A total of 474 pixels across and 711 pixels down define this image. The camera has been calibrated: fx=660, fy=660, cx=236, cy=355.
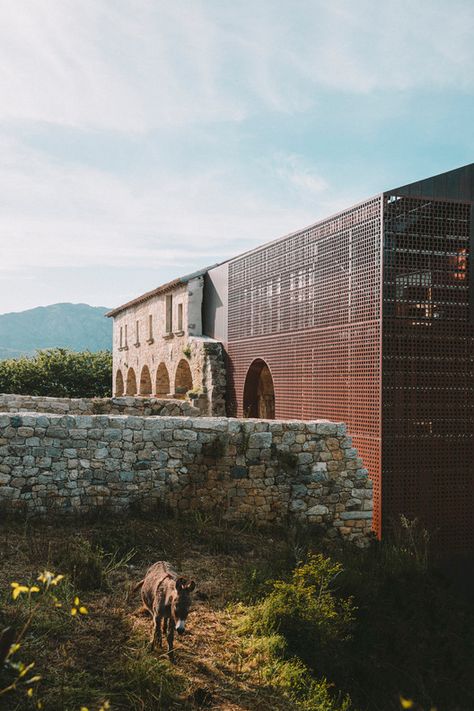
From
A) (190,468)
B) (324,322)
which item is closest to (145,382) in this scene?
(324,322)

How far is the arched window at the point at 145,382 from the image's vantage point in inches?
1048

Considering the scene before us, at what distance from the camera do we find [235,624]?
21.9ft

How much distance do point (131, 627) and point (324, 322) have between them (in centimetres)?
787

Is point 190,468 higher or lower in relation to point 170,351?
lower

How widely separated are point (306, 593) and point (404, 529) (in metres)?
4.15

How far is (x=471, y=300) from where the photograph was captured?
36.3 ft

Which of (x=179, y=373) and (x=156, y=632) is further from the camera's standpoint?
(x=179, y=373)

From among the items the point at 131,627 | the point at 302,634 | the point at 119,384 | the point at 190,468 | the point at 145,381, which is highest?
the point at 145,381

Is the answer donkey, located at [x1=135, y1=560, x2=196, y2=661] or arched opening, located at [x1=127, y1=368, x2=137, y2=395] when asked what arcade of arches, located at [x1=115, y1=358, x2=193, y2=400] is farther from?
donkey, located at [x1=135, y1=560, x2=196, y2=661]

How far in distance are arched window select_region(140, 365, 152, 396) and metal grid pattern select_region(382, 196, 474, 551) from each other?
16788 mm

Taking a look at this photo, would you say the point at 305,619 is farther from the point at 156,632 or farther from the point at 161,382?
the point at 161,382

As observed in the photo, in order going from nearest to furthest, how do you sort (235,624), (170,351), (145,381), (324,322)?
(235,624) < (324,322) < (170,351) < (145,381)

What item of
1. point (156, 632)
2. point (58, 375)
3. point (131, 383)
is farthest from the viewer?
point (58, 375)

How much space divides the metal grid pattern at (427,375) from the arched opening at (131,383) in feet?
66.5
